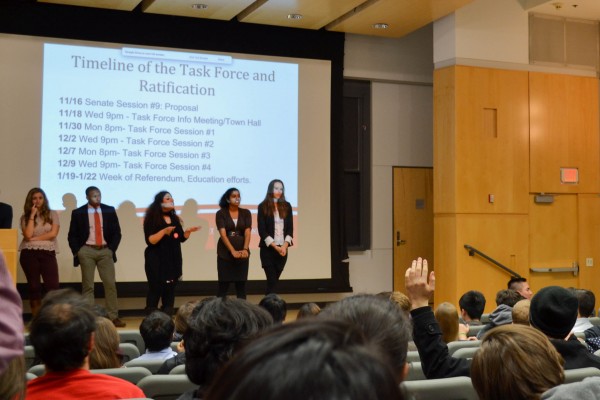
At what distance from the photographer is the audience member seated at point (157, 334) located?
3.76 metres

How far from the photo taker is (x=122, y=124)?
8.88 meters

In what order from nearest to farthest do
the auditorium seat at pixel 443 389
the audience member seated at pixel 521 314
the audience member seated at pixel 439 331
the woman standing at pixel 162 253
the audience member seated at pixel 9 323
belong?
the audience member seated at pixel 9 323
the auditorium seat at pixel 443 389
the audience member seated at pixel 439 331
the audience member seated at pixel 521 314
the woman standing at pixel 162 253

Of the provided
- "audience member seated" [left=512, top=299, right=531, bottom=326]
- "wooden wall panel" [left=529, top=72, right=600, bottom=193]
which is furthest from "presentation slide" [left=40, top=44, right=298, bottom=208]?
"audience member seated" [left=512, top=299, right=531, bottom=326]

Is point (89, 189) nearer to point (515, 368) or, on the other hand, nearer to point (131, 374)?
point (131, 374)

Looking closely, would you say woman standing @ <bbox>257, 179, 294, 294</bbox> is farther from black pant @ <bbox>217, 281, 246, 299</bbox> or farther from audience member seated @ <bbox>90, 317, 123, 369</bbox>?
audience member seated @ <bbox>90, 317, 123, 369</bbox>

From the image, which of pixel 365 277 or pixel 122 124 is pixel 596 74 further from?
pixel 122 124

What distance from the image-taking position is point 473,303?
5449 millimetres

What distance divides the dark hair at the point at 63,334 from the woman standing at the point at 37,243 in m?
5.70

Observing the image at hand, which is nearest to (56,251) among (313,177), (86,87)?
(86,87)

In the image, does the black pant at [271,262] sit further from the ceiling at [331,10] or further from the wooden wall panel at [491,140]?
the ceiling at [331,10]

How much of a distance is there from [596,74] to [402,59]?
2787 mm

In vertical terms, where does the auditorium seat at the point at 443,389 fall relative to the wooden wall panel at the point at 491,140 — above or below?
below

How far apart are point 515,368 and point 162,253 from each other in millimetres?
6044

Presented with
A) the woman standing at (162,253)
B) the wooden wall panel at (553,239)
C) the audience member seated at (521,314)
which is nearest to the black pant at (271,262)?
the woman standing at (162,253)
